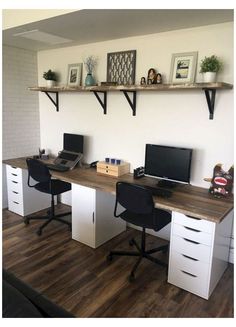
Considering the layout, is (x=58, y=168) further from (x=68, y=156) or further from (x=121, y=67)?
Answer: (x=121, y=67)

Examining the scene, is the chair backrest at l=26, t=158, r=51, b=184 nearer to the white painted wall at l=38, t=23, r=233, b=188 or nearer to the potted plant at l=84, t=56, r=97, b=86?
the white painted wall at l=38, t=23, r=233, b=188

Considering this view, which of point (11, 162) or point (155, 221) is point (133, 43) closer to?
point (155, 221)

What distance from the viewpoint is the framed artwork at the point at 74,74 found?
3441 millimetres

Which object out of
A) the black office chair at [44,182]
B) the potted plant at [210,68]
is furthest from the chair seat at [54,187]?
the potted plant at [210,68]

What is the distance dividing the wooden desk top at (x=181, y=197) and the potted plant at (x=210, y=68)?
1005 mm

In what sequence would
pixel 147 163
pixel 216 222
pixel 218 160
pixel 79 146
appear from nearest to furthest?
pixel 216 222 < pixel 218 160 < pixel 147 163 < pixel 79 146

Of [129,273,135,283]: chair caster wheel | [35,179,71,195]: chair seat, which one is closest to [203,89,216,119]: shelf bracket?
[129,273,135,283]: chair caster wheel

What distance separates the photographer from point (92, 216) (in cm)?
282

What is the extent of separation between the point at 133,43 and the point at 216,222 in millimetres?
2032

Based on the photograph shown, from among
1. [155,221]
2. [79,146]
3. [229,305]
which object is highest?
[79,146]

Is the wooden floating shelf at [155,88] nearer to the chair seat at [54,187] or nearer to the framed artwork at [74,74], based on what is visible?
the framed artwork at [74,74]

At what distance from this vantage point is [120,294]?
7.22 feet

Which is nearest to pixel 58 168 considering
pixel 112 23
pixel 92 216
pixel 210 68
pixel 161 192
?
pixel 92 216

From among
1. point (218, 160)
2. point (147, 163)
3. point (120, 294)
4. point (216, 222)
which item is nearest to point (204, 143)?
point (218, 160)
